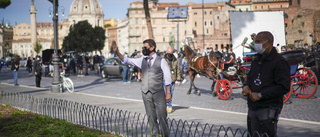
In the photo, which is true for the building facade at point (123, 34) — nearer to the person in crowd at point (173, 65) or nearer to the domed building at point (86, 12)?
the domed building at point (86, 12)

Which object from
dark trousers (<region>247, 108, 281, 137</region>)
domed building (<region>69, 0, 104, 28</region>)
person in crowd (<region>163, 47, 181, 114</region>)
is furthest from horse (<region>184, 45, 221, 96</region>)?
domed building (<region>69, 0, 104, 28</region>)

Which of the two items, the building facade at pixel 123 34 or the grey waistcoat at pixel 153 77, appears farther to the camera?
the building facade at pixel 123 34

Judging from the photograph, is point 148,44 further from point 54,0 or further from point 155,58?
point 54,0

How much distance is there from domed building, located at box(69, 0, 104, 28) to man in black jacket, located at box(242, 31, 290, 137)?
151m

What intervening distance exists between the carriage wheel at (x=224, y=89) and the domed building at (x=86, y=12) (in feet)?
469

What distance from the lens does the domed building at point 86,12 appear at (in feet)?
500

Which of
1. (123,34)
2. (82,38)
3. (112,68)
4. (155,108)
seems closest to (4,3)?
(112,68)

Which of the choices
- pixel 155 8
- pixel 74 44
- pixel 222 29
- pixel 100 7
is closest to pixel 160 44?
pixel 155 8

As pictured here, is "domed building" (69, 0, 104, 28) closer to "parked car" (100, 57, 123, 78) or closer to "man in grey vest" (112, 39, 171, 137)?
"parked car" (100, 57, 123, 78)

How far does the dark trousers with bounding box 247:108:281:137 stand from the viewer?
389 centimetres

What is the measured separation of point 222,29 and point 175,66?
97513 millimetres

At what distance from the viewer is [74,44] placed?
303 feet

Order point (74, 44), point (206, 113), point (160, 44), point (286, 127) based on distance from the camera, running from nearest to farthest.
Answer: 1. point (286, 127)
2. point (206, 113)
3. point (74, 44)
4. point (160, 44)

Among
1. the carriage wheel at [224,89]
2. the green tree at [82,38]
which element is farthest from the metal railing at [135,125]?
the green tree at [82,38]
